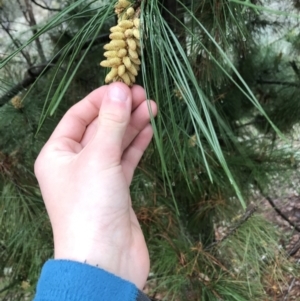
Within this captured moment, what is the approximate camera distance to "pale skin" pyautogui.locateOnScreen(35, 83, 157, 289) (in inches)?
17.0

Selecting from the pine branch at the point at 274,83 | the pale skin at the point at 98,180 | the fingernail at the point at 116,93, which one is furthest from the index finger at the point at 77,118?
the pine branch at the point at 274,83

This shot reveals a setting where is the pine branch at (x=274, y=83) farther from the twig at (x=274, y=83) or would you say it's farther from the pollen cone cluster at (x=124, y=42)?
the pollen cone cluster at (x=124, y=42)

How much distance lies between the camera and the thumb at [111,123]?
0.41 metres

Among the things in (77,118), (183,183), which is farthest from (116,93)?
(183,183)

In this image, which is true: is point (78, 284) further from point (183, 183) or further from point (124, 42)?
point (183, 183)

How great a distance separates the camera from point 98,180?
45 cm

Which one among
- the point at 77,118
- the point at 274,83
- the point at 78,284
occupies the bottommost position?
the point at 274,83

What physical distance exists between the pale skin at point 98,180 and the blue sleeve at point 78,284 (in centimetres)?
2

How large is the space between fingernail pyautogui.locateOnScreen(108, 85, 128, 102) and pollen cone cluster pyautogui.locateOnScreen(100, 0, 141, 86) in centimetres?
2

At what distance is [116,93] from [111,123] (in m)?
0.03

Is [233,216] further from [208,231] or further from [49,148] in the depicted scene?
[49,148]

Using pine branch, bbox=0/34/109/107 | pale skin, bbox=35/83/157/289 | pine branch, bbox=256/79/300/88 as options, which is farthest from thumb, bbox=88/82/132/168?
Result: pine branch, bbox=256/79/300/88

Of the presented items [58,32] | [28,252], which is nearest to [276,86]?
[58,32]

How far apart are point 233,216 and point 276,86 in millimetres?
431
